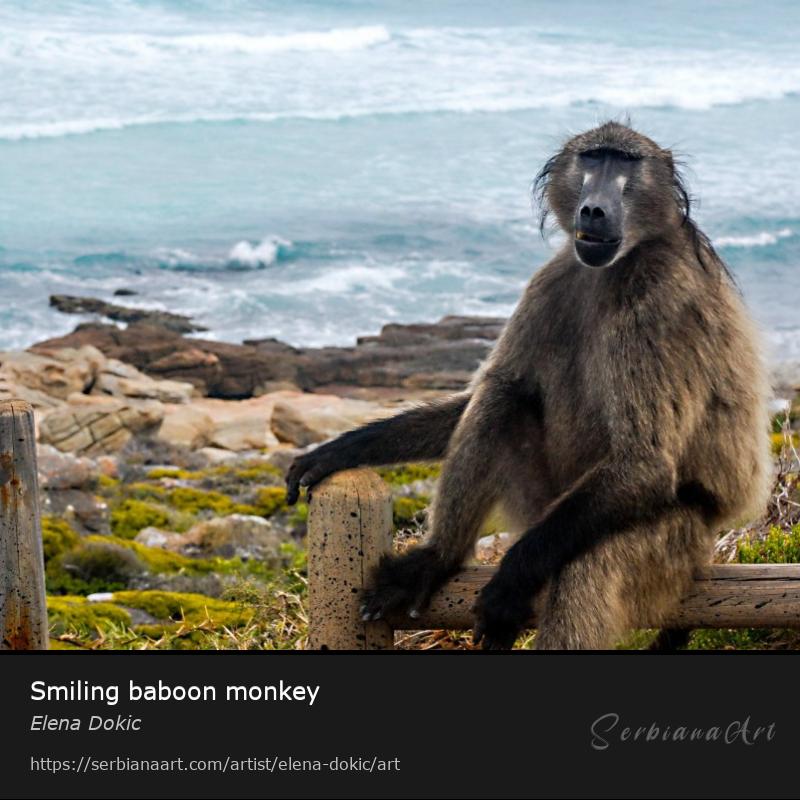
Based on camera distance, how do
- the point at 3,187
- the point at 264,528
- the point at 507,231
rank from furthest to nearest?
the point at 3,187
the point at 507,231
the point at 264,528

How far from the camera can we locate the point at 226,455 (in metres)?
15.9

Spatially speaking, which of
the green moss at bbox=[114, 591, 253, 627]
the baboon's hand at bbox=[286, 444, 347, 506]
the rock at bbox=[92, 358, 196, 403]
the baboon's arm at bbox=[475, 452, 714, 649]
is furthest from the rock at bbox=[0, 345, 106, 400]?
the baboon's arm at bbox=[475, 452, 714, 649]

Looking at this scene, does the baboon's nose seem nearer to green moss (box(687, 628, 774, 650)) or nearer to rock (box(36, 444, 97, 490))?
green moss (box(687, 628, 774, 650))

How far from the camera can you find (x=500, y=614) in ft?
11.4

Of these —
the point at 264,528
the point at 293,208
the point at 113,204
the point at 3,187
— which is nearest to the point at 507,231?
the point at 293,208

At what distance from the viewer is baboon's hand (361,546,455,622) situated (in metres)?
3.63

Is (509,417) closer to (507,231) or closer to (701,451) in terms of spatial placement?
(701,451)

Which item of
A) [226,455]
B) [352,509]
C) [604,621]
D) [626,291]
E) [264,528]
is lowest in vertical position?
[226,455]

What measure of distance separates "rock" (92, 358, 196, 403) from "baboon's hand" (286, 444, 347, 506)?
15681 mm

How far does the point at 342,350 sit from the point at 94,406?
6058mm

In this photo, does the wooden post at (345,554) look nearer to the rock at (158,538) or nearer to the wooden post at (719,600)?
the wooden post at (719,600)

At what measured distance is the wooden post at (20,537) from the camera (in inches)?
146

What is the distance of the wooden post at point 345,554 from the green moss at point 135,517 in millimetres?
7345

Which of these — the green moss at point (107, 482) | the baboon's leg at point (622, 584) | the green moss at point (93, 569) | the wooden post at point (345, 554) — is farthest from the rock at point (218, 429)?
the baboon's leg at point (622, 584)
